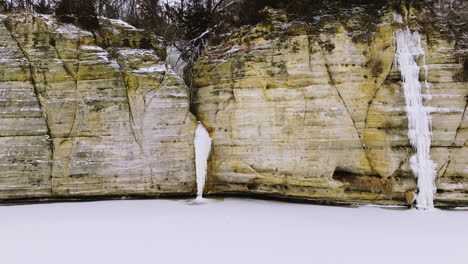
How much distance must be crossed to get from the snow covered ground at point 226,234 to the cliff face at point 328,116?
23.6 inches

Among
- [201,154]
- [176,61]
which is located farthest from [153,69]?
[201,154]

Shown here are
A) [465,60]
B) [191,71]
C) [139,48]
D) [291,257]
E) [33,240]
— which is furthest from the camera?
[191,71]

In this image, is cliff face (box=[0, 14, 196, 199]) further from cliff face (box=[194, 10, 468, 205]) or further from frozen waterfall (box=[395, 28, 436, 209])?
frozen waterfall (box=[395, 28, 436, 209])

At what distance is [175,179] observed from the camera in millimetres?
6504

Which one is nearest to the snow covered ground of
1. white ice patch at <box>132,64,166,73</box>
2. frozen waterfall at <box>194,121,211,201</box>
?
frozen waterfall at <box>194,121,211,201</box>

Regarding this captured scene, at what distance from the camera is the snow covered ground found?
391cm

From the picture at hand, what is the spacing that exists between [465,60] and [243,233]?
18.8 ft

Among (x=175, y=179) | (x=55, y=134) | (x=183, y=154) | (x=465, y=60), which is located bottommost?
(x=175, y=179)

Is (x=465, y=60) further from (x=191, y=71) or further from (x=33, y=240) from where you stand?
(x=33, y=240)

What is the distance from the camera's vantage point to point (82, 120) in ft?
20.9

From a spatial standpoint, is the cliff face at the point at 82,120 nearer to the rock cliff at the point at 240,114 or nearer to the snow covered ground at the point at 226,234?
the rock cliff at the point at 240,114

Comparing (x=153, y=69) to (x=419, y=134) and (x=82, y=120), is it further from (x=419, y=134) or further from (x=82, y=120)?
(x=419, y=134)

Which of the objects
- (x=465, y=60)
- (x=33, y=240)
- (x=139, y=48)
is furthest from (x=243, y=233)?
(x=465, y=60)

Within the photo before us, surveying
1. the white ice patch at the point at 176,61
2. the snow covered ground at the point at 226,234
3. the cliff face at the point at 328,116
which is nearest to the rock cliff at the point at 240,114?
the cliff face at the point at 328,116
